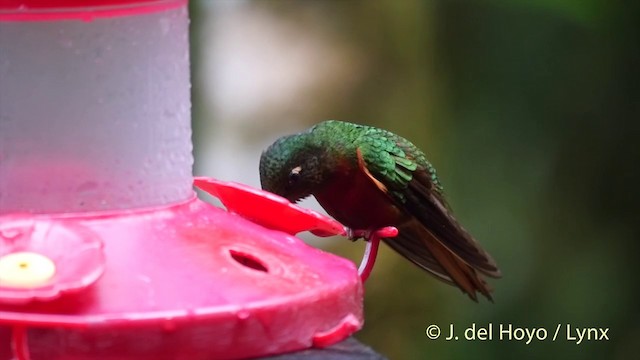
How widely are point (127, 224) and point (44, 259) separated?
0.17 m

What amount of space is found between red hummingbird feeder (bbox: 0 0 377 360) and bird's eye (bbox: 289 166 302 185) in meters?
0.94

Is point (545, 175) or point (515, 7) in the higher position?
point (515, 7)

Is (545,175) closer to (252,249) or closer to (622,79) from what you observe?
(622,79)

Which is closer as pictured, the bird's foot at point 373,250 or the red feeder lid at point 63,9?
the red feeder lid at point 63,9

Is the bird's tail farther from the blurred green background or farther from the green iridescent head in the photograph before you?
the blurred green background

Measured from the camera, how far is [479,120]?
3.59 metres

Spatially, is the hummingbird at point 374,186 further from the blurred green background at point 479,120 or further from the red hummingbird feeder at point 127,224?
the red hummingbird feeder at point 127,224

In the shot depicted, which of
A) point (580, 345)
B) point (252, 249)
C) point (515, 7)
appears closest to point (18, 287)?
point (252, 249)

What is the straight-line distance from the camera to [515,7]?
3520 millimetres

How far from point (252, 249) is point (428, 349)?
229cm

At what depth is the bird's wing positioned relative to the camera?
284 centimetres

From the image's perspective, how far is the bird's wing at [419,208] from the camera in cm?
284

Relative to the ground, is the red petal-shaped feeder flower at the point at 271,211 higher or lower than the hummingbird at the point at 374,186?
higher

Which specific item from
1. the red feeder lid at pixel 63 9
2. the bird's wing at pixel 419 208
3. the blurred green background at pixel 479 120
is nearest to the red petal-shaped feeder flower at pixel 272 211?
the red feeder lid at pixel 63 9
